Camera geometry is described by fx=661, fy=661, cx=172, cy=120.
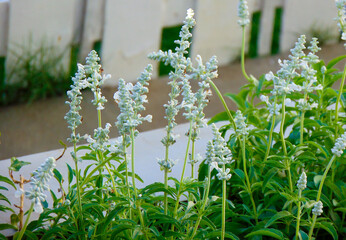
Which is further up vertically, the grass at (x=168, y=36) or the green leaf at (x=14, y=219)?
the grass at (x=168, y=36)

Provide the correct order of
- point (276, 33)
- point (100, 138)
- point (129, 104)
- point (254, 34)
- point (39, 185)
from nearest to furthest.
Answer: point (39, 185)
point (129, 104)
point (100, 138)
point (254, 34)
point (276, 33)

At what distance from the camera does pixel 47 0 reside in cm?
423

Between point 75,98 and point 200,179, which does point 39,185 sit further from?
point 200,179

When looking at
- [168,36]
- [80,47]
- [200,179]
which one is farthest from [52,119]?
[200,179]

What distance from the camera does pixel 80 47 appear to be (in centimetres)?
446

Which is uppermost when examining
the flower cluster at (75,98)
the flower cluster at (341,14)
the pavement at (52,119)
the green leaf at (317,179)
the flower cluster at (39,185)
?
the flower cluster at (341,14)

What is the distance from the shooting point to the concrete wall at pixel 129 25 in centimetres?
424

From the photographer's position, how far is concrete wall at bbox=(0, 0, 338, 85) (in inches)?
167

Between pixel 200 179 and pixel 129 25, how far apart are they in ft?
8.69

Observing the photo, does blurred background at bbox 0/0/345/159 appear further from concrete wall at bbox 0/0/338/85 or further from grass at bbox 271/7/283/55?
grass at bbox 271/7/283/55

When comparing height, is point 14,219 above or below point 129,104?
below

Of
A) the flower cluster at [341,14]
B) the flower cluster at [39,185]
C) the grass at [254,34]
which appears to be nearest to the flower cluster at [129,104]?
the flower cluster at [39,185]

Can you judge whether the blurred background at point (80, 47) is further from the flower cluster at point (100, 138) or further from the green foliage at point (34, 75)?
the flower cluster at point (100, 138)

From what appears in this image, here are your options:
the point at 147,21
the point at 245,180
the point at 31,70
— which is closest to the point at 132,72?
the point at 147,21
